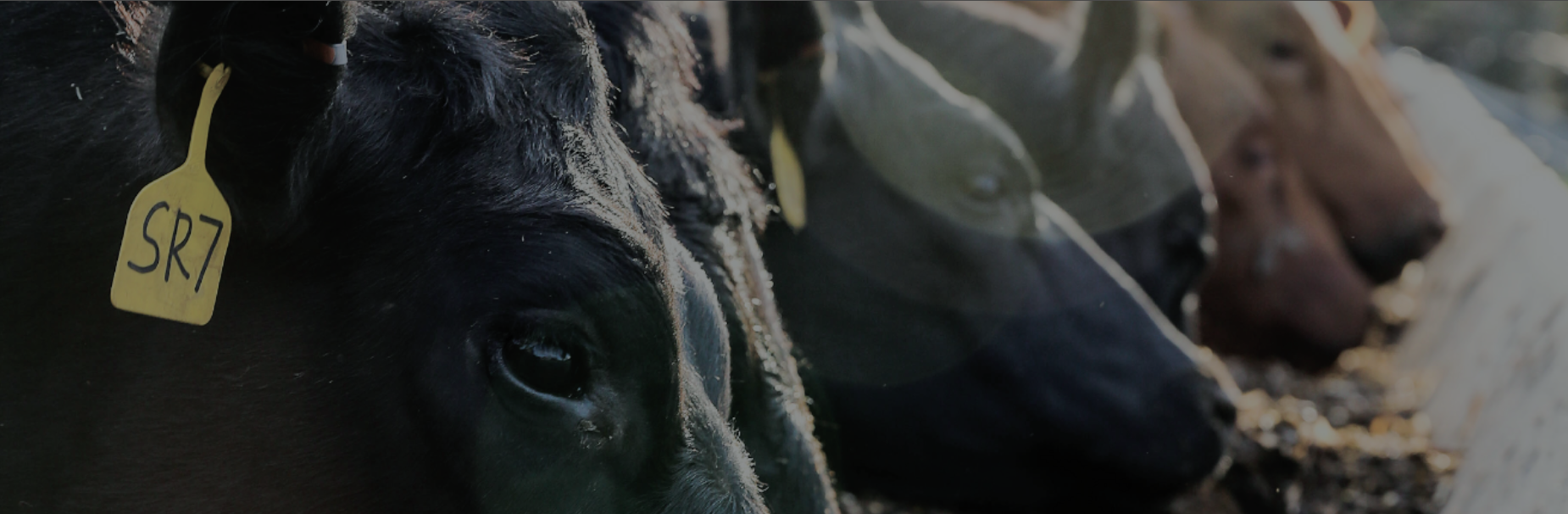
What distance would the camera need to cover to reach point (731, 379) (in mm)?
2125

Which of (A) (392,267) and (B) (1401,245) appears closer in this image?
(A) (392,267)

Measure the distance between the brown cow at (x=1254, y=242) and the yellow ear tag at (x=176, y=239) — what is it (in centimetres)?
507

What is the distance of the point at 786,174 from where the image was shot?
300 cm

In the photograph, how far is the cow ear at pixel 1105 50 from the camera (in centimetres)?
442

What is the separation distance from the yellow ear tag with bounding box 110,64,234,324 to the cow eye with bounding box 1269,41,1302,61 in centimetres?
617

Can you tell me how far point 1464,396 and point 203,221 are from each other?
13.2 feet

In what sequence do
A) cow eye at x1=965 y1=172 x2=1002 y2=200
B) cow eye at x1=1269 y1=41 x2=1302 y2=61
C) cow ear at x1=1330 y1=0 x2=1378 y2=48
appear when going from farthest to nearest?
1. cow ear at x1=1330 y1=0 x2=1378 y2=48
2. cow eye at x1=1269 y1=41 x2=1302 y2=61
3. cow eye at x1=965 y1=172 x2=1002 y2=200

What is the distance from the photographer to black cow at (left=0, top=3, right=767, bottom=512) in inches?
59.7

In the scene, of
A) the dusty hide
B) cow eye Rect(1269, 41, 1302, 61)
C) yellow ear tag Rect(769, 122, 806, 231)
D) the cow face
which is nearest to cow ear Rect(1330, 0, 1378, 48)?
the dusty hide

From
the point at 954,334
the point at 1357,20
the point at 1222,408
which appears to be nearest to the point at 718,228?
the point at 954,334

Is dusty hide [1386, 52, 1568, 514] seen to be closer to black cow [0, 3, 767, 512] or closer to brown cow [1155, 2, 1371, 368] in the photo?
brown cow [1155, 2, 1371, 368]

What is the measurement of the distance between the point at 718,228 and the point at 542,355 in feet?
2.49

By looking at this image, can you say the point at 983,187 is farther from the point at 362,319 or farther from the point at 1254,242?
the point at 1254,242

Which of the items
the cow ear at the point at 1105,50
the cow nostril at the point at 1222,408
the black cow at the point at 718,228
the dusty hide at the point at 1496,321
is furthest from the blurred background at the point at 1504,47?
the black cow at the point at 718,228
